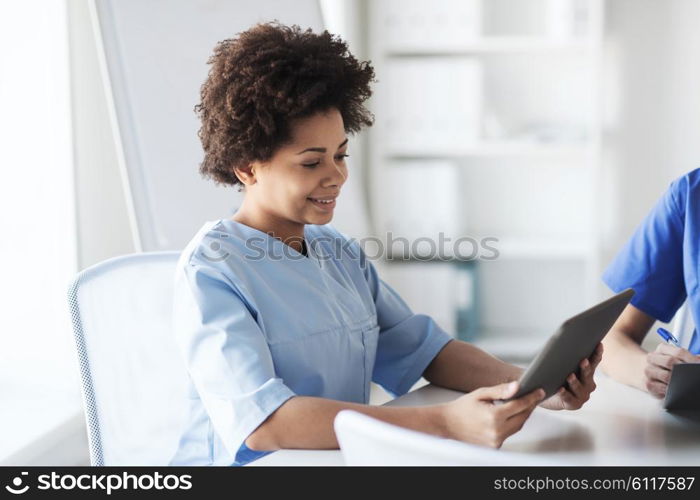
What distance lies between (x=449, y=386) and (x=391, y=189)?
6.80 ft

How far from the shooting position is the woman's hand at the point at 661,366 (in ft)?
4.22

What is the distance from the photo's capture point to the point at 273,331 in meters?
1.24

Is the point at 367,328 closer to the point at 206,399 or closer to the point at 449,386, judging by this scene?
the point at 449,386

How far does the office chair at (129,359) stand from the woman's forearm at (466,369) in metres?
0.42

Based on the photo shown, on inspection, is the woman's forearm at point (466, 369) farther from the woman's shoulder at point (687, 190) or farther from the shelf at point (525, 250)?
the shelf at point (525, 250)

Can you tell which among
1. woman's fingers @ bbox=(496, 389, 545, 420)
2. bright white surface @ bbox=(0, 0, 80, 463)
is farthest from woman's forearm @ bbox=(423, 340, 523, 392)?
bright white surface @ bbox=(0, 0, 80, 463)

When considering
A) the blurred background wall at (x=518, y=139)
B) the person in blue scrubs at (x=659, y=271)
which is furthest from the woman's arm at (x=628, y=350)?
the blurred background wall at (x=518, y=139)

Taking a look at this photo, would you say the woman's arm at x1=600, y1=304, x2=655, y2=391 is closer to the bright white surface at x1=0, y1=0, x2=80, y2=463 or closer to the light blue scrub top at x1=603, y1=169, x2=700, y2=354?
the light blue scrub top at x1=603, y1=169, x2=700, y2=354

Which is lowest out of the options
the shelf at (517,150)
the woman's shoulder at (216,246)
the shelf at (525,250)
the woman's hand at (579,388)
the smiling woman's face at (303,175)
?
the shelf at (525,250)

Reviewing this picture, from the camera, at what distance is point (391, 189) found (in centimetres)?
344

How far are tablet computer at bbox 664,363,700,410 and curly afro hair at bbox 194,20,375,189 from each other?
634 mm

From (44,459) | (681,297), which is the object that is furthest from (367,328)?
(44,459)

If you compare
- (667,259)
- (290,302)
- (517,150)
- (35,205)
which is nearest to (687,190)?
(667,259)

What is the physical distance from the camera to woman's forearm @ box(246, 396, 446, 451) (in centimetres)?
110
